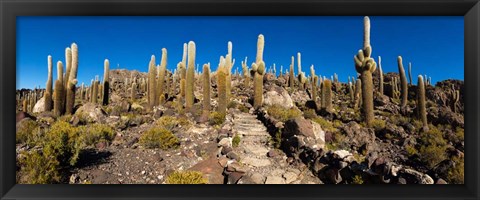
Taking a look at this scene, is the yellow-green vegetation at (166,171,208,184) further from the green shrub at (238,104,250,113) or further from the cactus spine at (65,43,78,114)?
the cactus spine at (65,43,78,114)

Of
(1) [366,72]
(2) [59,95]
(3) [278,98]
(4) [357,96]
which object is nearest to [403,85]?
(4) [357,96]

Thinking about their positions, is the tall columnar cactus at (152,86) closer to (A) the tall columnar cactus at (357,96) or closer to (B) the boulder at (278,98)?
(B) the boulder at (278,98)

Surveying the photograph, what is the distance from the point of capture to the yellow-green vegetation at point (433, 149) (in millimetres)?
4477

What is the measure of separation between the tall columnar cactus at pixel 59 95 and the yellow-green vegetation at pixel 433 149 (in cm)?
660

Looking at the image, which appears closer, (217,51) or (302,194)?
(302,194)

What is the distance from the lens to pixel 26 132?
445 cm

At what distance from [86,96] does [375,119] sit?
739 centimetres

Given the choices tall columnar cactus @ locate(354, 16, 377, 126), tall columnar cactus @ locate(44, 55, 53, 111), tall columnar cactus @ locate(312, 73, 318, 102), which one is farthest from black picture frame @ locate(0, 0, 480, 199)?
tall columnar cactus @ locate(312, 73, 318, 102)

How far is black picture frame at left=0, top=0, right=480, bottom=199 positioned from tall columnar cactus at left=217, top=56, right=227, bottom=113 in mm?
2474

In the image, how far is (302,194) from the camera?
395 cm
